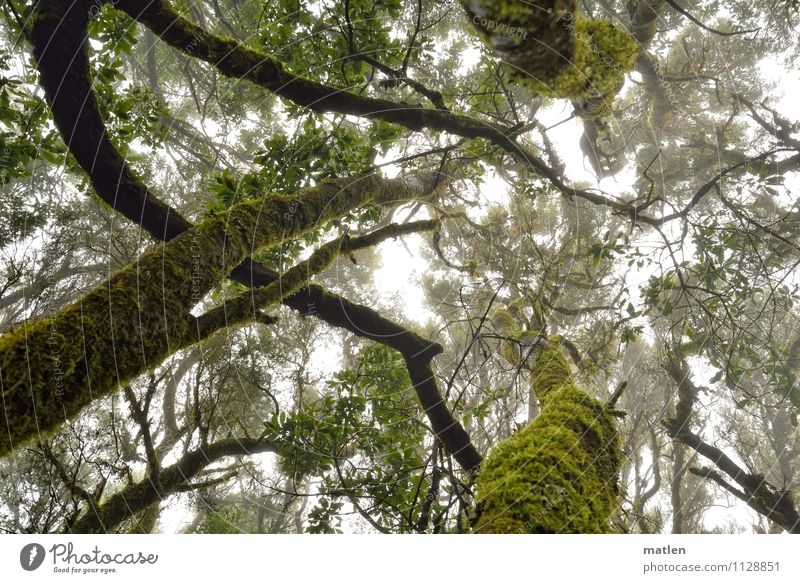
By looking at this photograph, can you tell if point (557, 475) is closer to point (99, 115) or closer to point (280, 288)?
point (280, 288)

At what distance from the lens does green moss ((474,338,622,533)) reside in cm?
143

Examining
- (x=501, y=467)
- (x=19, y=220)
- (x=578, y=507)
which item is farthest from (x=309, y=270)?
(x=19, y=220)

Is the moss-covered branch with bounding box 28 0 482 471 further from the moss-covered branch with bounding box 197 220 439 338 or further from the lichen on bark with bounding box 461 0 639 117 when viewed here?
the lichen on bark with bounding box 461 0 639 117

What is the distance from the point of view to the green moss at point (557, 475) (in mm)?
1430

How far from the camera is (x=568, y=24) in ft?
6.42

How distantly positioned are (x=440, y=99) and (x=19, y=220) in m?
5.42

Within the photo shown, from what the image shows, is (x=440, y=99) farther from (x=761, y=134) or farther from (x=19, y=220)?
(x=19, y=220)
